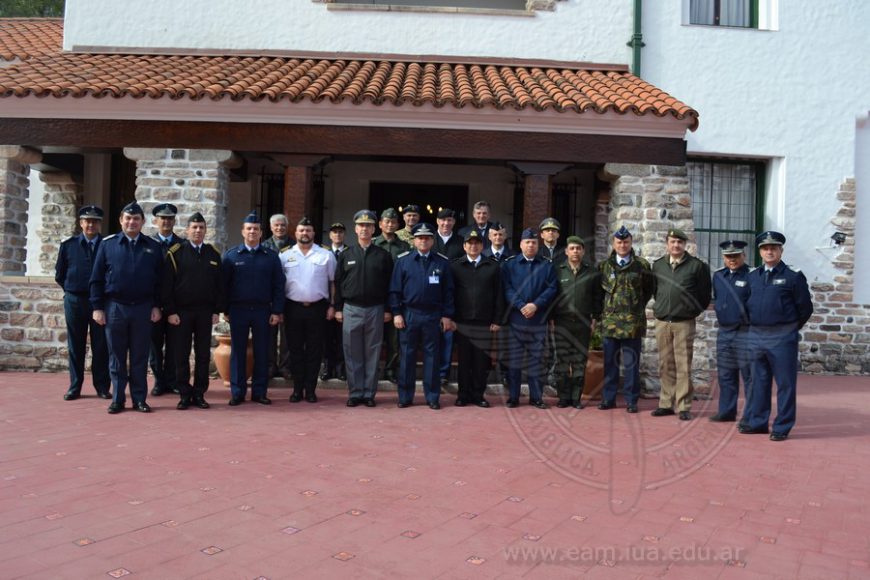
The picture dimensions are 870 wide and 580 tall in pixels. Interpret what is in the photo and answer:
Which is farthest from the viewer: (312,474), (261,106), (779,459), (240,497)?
(261,106)

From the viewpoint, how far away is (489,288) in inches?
270

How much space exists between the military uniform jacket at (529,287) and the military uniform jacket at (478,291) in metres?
0.10

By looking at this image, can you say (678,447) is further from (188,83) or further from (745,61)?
(745,61)

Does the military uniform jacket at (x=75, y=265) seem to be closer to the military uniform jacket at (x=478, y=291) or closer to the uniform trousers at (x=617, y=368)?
the military uniform jacket at (x=478, y=291)

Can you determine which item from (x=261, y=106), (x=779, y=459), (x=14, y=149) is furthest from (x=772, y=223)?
(x=14, y=149)

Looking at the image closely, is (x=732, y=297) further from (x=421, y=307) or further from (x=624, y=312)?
(x=421, y=307)

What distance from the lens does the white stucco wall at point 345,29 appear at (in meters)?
10.1

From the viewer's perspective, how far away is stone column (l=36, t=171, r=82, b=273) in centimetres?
1157

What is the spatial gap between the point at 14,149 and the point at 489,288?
6.39 m

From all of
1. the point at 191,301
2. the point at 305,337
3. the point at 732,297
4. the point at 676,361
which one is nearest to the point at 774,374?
the point at 732,297

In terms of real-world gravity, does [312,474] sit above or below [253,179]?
below

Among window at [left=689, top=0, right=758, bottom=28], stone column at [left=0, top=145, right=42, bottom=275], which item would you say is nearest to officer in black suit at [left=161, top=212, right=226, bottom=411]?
stone column at [left=0, top=145, right=42, bottom=275]

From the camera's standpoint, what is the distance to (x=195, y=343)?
21.5 ft

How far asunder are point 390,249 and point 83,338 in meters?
3.26
